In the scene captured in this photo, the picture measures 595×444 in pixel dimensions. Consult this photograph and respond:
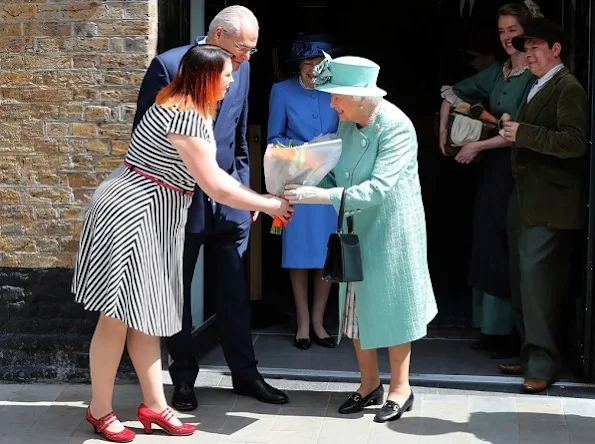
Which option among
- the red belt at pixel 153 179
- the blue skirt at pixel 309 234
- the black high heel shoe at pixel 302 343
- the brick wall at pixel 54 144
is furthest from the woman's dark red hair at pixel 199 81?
the black high heel shoe at pixel 302 343

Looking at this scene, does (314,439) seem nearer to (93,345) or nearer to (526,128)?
(93,345)

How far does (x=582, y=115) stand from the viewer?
586 centimetres

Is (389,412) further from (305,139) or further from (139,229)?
(305,139)

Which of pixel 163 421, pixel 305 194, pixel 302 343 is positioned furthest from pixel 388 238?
pixel 302 343

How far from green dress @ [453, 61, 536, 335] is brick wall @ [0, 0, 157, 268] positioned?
6.53 feet

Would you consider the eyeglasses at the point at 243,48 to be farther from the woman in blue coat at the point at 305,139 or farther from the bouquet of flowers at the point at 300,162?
the woman in blue coat at the point at 305,139

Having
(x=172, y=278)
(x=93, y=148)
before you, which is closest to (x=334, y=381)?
(x=172, y=278)

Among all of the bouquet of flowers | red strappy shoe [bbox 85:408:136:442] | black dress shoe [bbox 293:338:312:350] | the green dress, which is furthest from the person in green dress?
red strappy shoe [bbox 85:408:136:442]

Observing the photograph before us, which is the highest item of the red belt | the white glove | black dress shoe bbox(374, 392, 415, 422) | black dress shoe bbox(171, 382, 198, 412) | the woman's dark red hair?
the woman's dark red hair

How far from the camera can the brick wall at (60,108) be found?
19.7 ft

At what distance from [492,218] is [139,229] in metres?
2.41

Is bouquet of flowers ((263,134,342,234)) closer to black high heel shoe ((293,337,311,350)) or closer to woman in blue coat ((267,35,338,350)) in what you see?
woman in blue coat ((267,35,338,350))

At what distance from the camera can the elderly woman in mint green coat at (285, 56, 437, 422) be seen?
5289 millimetres

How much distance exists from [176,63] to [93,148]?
79cm
